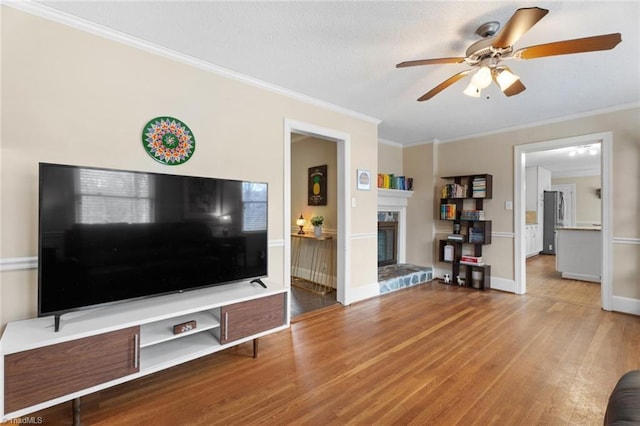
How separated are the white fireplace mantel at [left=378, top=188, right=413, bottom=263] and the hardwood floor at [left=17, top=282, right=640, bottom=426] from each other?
2188 mm

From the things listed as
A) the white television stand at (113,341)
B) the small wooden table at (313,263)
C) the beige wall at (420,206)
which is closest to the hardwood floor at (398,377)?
the white television stand at (113,341)

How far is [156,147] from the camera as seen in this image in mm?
2203

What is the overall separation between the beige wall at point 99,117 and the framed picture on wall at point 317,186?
4.81ft

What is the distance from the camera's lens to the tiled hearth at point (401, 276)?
4.17 m

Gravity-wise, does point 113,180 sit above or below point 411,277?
above

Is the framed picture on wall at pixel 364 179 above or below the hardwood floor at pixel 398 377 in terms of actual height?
above

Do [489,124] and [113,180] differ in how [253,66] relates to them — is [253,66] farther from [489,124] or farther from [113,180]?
[489,124]

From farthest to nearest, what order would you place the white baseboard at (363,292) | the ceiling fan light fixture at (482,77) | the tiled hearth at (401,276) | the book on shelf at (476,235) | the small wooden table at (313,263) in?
the book on shelf at (476,235) → the small wooden table at (313,263) → the tiled hearth at (401,276) → the white baseboard at (363,292) → the ceiling fan light fixture at (482,77)

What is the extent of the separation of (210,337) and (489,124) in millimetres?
4394

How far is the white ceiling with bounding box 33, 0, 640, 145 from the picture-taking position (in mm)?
1779

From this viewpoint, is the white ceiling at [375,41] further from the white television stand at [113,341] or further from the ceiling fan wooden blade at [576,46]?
the white television stand at [113,341]

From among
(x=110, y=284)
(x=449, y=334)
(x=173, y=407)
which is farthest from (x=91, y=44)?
(x=449, y=334)

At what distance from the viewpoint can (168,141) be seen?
2.26 meters

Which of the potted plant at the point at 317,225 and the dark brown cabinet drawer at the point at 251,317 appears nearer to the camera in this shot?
the dark brown cabinet drawer at the point at 251,317
